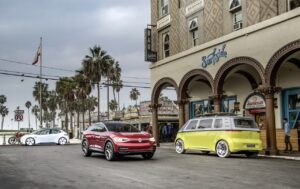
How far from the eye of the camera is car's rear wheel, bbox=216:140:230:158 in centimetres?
1825

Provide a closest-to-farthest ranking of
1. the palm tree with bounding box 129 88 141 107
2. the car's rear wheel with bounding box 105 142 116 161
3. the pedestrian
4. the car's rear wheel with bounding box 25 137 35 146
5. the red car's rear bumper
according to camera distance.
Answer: the red car's rear bumper, the car's rear wheel with bounding box 105 142 116 161, the pedestrian, the car's rear wheel with bounding box 25 137 35 146, the palm tree with bounding box 129 88 141 107

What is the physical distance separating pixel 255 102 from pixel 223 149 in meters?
9.49

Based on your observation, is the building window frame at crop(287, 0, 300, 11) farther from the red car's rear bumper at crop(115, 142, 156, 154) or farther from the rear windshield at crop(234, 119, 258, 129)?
the red car's rear bumper at crop(115, 142, 156, 154)

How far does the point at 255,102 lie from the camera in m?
27.2

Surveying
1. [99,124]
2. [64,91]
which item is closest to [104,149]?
[99,124]

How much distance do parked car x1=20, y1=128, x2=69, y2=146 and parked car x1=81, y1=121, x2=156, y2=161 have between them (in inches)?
707

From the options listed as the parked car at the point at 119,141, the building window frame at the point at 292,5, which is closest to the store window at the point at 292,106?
the building window frame at the point at 292,5

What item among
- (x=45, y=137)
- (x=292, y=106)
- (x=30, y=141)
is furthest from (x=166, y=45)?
(x=30, y=141)

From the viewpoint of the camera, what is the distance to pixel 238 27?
24.5 meters

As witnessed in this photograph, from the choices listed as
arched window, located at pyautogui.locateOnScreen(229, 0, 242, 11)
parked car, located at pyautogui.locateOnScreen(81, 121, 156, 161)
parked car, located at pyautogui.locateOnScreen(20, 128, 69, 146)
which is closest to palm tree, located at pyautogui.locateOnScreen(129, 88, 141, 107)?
parked car, located at pyautogui.locateOnScreen(20, 128, 69, 146)

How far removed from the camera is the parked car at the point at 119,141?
54.9 ft

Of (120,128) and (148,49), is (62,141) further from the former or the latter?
(120,128)

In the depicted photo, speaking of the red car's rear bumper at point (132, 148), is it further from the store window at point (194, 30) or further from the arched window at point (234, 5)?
the store window at point (194, 30)

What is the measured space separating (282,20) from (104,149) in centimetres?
1013
